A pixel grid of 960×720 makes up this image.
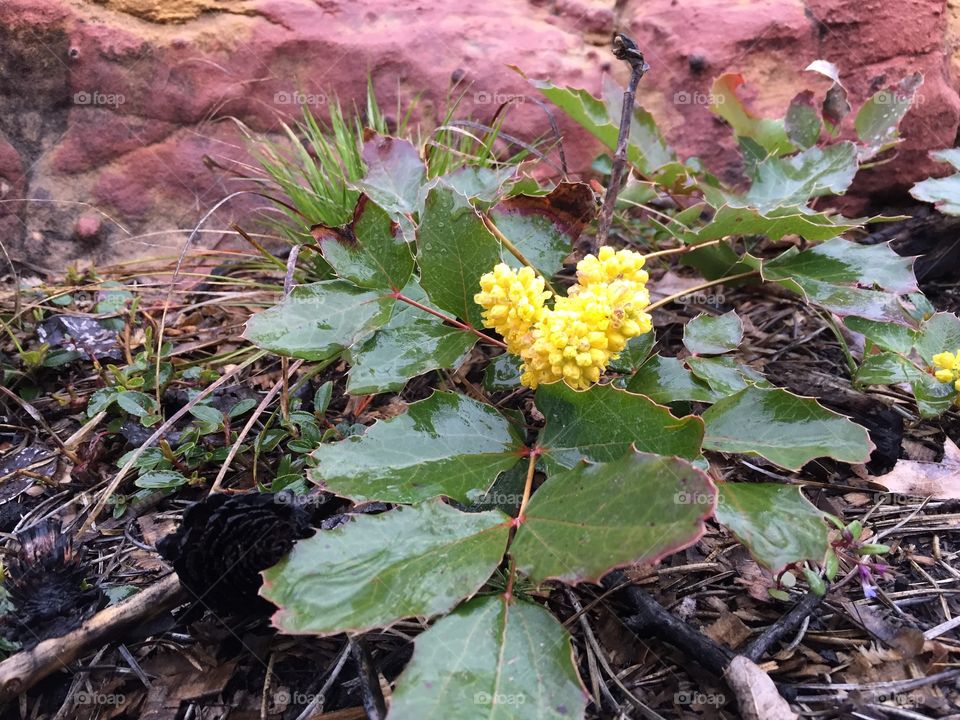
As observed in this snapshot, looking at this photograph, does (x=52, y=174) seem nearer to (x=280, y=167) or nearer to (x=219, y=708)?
(x=280, y=167)

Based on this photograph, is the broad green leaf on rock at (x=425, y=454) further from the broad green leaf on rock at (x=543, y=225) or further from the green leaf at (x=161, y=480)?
the green leaf at (x=161, y=480)

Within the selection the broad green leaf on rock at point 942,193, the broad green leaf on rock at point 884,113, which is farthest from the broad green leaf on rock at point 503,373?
the broad green leaf on rock at point 884,113

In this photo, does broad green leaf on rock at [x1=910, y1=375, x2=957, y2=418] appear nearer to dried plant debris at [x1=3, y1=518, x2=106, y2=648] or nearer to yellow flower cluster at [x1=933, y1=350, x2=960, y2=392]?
yellow flower cluster at [x1=933, y1=350, x2=960, y2=392]

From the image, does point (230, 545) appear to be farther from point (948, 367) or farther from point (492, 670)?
point (948, 367)

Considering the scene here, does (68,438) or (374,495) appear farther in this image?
(68,438)

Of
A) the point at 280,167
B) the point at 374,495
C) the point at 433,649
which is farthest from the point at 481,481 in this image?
the point at 280,167

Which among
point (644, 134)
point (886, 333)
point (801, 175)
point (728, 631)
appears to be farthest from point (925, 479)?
point (644, 134)
